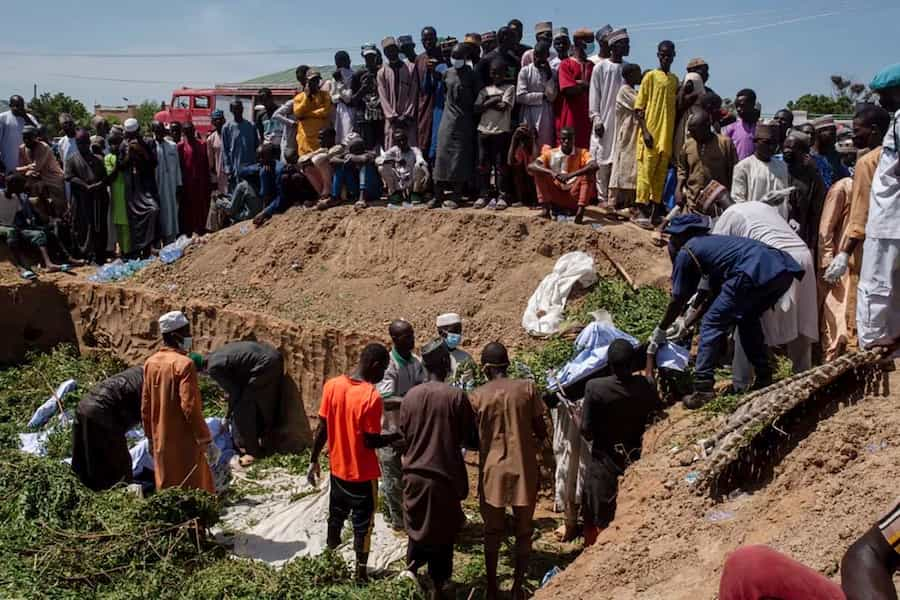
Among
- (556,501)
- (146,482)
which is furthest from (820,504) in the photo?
(146,482)

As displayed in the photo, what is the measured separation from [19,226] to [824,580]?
41.6ft

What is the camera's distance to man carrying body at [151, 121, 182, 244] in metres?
13.1

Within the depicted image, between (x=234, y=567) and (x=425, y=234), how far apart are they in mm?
5636

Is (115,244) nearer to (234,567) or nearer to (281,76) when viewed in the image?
(234,567)

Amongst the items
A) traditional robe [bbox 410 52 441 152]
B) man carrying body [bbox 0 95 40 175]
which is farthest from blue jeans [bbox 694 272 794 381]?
man carrying body [bbox 0 95 40 175]

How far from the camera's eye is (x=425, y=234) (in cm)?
1093

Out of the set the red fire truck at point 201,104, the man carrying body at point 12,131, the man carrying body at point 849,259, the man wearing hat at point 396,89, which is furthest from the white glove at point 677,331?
the red fire truck at point 201,104

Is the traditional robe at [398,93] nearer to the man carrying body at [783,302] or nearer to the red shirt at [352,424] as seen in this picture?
the man carrying body at [783,302]

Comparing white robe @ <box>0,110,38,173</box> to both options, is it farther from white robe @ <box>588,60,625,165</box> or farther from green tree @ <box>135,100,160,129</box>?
green tree @ <box>135,100,160,129</box>

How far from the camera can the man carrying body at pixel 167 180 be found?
13.1 metres

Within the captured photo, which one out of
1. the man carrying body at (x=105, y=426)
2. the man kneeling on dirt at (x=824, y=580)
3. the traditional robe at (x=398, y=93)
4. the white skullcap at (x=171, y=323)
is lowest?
the man carrying body at (x=105, y=426)

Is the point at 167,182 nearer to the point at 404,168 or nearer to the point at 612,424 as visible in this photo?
the point at 404,168

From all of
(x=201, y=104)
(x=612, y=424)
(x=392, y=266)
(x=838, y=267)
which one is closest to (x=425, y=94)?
(x=392, y=266)

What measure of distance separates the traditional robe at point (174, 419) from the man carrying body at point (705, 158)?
16.1 feet
